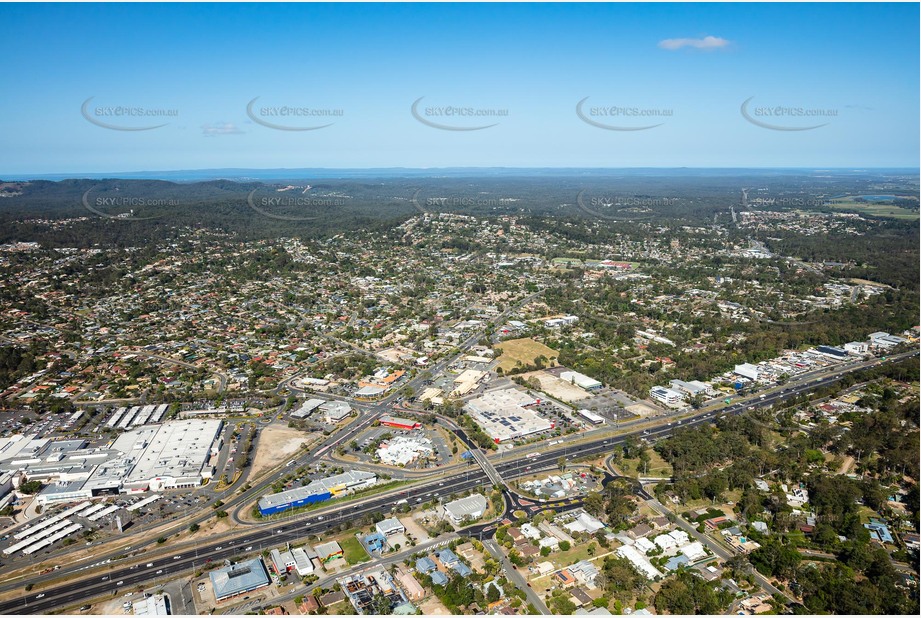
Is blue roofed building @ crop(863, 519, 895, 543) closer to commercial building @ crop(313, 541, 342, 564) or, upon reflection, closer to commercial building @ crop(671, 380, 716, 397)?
commercial building @ crop(671, 380, 716, 397)

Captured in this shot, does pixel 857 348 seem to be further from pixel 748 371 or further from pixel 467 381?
pixel 467 381

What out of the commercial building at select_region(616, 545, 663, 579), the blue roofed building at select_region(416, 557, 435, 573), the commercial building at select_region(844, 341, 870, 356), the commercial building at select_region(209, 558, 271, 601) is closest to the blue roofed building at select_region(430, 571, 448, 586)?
the blue roofed building at select_region(416, 557, 435, 573)

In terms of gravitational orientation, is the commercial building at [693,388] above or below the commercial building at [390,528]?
above

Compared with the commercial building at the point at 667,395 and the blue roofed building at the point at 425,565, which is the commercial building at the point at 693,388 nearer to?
the commercial building at the point at 667,395

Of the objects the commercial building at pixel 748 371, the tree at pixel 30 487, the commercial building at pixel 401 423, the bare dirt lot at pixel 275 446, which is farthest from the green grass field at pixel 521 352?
the tree at pixel 30 487

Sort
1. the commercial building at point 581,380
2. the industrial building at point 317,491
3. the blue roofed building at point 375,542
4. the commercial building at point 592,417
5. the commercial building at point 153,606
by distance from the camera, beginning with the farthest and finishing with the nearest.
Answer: the commercial building at point 581,380
the commercial building at point 592,417
the industrial building at point 317,491
the blue roofed building at point 375,542
the commercial building at point 153,606

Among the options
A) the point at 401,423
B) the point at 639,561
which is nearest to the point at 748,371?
the point at 639,561
